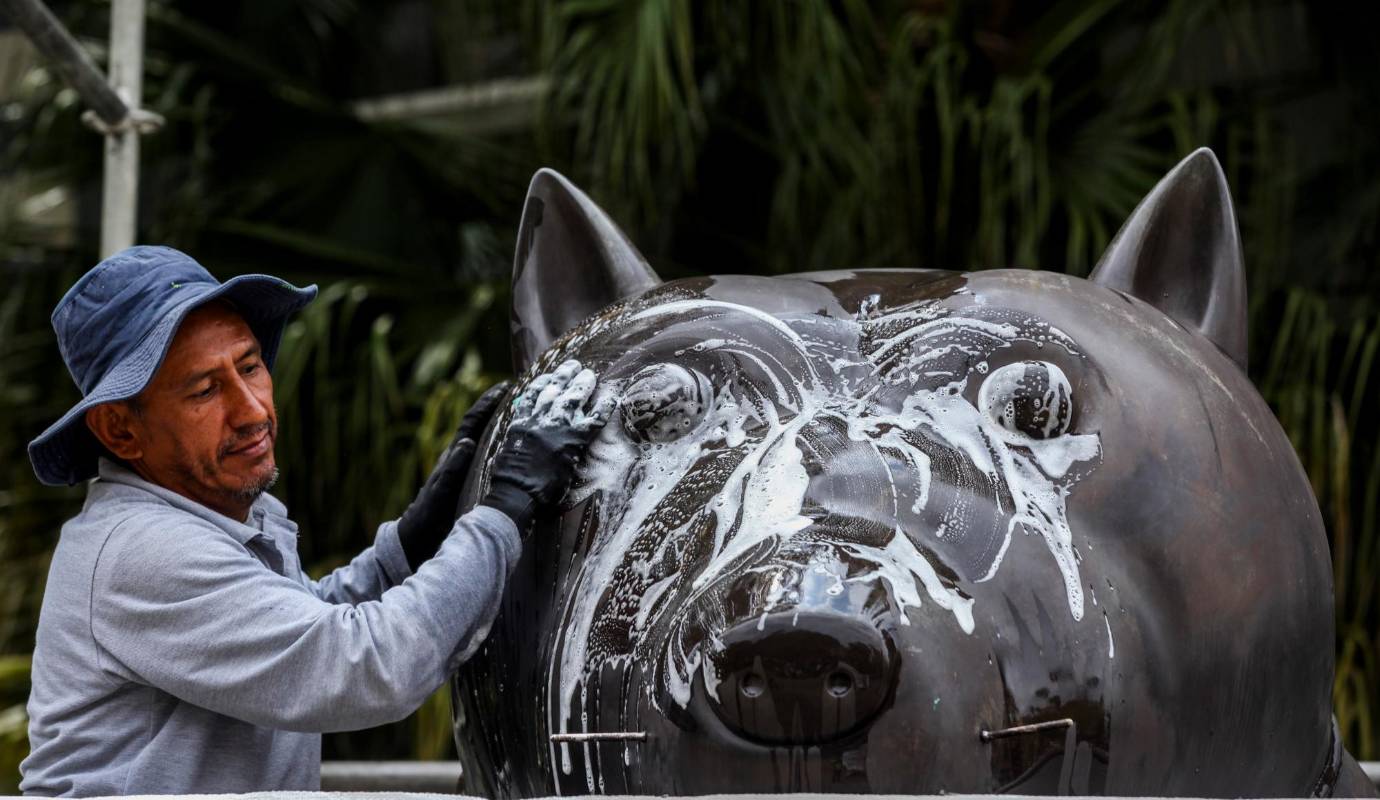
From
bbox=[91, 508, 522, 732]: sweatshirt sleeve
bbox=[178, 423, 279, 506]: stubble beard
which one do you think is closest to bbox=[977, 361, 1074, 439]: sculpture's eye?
bbox=[91, 508, 522, 732]: sweatshirt sleeve

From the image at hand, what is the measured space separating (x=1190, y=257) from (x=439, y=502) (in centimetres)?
112

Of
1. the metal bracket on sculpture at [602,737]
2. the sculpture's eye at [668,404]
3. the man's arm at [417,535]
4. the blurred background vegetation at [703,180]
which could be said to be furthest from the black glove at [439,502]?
the blurred background vegetation at [703,180]

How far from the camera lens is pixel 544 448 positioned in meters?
2.03

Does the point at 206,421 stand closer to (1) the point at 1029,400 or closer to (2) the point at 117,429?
(2) the point at 117,429

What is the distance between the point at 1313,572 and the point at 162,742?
1.42 metres

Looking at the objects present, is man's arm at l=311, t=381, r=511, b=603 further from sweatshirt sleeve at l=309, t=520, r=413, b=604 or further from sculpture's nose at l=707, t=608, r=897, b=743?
sculpture's nose at l=707, t=608, r=897, b=743

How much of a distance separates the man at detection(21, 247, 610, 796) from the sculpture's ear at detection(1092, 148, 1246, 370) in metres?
0.78

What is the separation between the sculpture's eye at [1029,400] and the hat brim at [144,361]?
0.97 meters

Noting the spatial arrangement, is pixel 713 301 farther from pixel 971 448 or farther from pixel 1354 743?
pixel 1354 743

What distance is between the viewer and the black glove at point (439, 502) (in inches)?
96.9

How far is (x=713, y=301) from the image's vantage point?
84.1 inches

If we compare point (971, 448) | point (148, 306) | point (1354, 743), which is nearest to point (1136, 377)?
point (971, 448)

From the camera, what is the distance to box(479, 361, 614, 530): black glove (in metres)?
2.03

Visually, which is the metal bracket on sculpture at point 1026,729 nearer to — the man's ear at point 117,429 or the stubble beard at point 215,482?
the stubble beard at point 215,482
